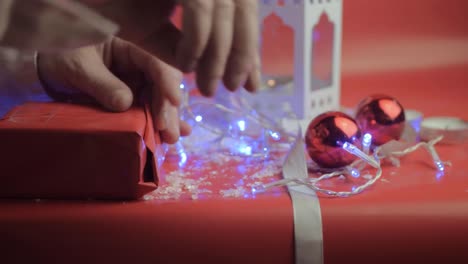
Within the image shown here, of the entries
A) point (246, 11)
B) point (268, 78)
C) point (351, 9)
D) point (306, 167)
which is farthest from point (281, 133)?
point (351, 9)

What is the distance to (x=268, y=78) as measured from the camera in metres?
1.18

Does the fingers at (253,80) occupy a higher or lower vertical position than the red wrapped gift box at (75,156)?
higher

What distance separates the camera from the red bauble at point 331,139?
0.81 m

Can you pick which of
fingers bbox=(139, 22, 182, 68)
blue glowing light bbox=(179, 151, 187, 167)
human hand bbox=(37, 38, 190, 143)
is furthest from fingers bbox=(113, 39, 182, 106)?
fingers bbox=(139, 22, 182, 68)

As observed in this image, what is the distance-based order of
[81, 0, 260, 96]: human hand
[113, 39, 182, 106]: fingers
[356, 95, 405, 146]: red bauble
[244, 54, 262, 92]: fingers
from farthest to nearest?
1. [356, 95, 405, 146]: red bauble
2. [113, 39, 182, 106]: fingers
3. [244, 54, 262, 92]: fingers
4. [81, 0, 260, 96]: human hand

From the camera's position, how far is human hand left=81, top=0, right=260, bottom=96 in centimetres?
42

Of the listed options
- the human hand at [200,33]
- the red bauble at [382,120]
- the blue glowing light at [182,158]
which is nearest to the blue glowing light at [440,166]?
the red bauble at [382,120]

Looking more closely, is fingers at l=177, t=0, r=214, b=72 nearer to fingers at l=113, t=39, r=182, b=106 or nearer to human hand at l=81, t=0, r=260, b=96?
human hand at l=81, t=0, r=260, b=96

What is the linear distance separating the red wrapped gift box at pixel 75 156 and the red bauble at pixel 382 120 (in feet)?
1.10

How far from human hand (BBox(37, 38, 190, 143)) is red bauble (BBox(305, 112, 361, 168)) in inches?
6.9

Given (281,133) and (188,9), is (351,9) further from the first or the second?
(188,9)

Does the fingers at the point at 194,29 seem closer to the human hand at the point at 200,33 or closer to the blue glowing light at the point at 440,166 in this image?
the human hand at the point at 200,33

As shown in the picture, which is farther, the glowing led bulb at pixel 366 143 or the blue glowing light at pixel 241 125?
the blue glowing light at pixel 241 125

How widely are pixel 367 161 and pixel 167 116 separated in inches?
10.0
